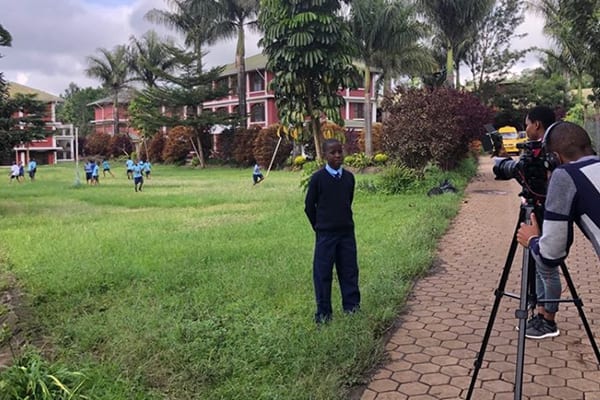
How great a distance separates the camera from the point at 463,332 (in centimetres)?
433

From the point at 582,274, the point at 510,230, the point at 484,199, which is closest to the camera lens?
the point at 582,274

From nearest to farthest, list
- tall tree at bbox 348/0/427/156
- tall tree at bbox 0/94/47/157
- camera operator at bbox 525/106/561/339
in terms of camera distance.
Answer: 1. camera operator at bbox 525/106/561/339
2. tall tree at bbox 0/94/47/157
3. tall tree at bbox 348/0/427/156

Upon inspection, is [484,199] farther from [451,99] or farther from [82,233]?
[82,233]

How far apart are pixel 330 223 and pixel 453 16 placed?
22.1 m

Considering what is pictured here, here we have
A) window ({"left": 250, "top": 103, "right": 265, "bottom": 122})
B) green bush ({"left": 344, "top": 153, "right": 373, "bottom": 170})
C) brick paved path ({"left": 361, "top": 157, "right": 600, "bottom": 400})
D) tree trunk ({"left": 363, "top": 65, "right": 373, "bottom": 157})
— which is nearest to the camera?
brick paved path ({"left": 361, "top": 157, "right": 600, "bottom": 400})

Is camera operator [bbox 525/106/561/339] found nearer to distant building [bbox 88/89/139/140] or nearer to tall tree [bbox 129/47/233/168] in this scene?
tall tree [bbox 129/47/233/168]

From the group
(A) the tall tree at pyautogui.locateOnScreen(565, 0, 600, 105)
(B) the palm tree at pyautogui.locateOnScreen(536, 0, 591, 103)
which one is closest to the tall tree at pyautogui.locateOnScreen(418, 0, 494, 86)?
(B) the palm tree at pyautogui.locateOnScreen(536, 0, 591, 103)

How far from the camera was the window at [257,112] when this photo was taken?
41344 millimetres

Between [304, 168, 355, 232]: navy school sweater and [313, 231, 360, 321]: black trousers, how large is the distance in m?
0.08

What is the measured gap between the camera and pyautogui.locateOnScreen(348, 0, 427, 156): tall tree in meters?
23.9

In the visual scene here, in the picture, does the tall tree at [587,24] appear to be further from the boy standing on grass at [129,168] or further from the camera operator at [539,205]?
the boy standing on grass at [129,168]

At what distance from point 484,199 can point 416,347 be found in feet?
31.1

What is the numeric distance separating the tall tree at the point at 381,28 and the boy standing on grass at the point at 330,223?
19908mm

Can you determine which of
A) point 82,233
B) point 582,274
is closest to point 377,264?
point 582,274
